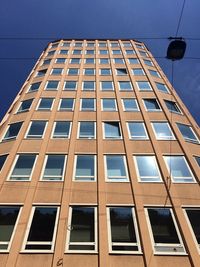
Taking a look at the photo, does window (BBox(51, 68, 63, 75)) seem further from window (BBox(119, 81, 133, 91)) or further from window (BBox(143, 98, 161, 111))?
window (BBox(143, 98, 161, 111))

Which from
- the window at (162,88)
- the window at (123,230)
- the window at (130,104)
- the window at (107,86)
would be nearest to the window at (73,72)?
the window at (107,86)

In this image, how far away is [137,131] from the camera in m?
20.7

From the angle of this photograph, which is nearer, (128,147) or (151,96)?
(128,147)

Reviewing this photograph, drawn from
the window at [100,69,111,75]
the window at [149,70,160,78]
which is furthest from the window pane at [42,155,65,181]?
the window at [149,70,160,78]

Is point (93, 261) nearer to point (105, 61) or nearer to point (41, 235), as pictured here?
point (41, 235)

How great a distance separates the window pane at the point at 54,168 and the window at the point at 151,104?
8.98 m

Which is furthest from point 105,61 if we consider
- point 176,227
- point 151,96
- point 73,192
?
point 176,227

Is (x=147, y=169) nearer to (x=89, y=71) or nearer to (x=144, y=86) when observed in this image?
(x=144, y=86)

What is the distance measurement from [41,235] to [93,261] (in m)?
2.56

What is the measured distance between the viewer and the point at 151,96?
25.4 meters

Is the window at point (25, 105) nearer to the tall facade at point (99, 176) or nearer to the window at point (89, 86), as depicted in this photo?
the tall facade at point (99, 176)

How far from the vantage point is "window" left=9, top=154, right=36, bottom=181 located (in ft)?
54.0

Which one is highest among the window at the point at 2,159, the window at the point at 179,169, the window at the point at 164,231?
the window at the point at 2,159

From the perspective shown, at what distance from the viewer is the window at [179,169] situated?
1647 centimetres
